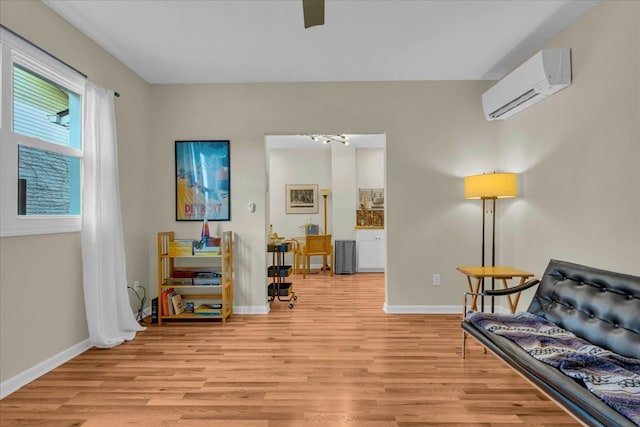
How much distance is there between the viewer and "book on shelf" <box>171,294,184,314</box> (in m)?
4.12

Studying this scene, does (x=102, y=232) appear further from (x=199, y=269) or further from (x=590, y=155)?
(x=590, y=155)

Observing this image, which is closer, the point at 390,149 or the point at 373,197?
the point at 390,149

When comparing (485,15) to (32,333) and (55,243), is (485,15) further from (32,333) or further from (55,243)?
(32,333)

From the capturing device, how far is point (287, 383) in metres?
2.60

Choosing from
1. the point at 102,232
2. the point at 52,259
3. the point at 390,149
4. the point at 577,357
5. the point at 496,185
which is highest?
the point at 390,149

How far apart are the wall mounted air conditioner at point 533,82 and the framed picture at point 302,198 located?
4.77 metres

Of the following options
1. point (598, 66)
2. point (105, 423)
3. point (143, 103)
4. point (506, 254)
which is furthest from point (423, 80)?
point (105, 423)

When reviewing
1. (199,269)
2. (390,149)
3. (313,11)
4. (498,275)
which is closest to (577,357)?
(498,275)

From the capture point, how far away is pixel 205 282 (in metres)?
4.14

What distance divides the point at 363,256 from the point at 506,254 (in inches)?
140

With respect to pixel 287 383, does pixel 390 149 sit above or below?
above

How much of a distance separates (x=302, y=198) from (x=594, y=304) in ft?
20.9

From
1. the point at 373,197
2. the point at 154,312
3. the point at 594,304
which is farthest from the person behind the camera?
the point at 373,197

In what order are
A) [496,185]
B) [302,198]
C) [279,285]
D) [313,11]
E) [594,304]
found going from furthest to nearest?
[302,198] → [279,285] → [496,185] → [594,304] → [313,11]
